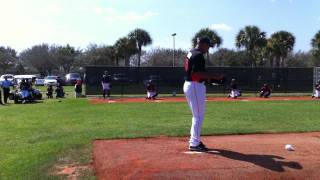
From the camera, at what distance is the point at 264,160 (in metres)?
8.36

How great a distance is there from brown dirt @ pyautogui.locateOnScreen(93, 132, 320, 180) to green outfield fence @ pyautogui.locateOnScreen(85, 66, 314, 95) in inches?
1019

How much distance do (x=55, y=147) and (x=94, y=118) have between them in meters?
6.87

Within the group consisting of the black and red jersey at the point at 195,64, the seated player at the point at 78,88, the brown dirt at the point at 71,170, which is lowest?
the brown dirt at the point at 71,170

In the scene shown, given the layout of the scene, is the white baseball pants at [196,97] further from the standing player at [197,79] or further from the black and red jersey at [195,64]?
the black and red jersey at [195,64]

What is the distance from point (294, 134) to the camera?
1225 centimetres

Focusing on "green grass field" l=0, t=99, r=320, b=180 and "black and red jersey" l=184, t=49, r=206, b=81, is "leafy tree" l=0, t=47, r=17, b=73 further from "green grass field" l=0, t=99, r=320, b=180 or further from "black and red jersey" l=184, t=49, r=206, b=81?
"black and red jersey" l=184, t=49, r=206, b=81

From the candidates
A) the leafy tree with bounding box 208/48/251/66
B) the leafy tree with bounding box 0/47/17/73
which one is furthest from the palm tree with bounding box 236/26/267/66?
the leafy tree with bounding box 0/47/17/73

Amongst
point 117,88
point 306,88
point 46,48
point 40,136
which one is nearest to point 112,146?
point 40,136

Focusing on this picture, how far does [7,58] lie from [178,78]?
246ft

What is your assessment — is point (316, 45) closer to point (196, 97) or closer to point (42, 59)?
point (196, 97)

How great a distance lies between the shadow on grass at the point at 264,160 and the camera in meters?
7.90

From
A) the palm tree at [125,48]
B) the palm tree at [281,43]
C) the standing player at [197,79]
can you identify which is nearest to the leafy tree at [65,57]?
the palm tree at [125,48]

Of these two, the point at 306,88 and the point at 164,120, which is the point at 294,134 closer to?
the point at 164,120

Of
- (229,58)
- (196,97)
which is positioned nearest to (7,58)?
(229,58)
